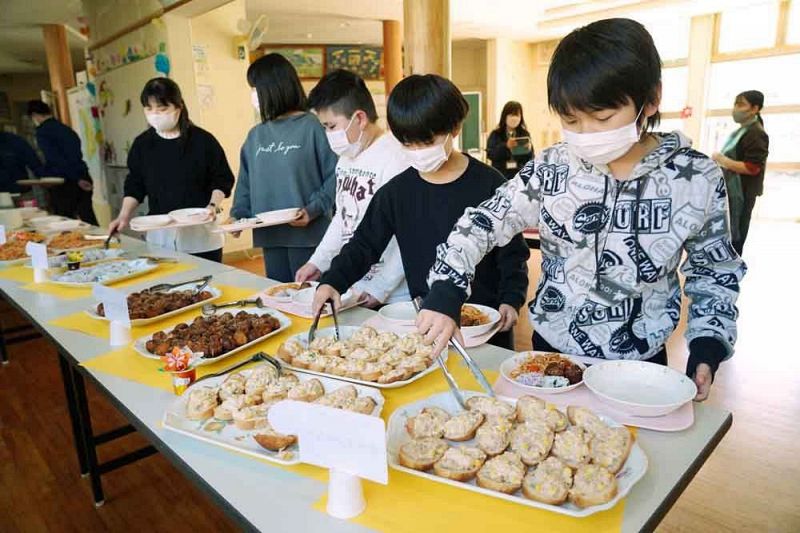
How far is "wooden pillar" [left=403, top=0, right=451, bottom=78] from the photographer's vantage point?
2832 millimetres

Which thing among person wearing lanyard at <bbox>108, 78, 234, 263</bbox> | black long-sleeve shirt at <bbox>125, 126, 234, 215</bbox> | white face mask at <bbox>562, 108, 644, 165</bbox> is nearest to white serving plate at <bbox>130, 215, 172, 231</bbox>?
person wearing lanyard at <bbox>108, 78, 234, 263</bbox>

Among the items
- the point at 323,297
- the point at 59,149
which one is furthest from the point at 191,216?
the point at 59,149

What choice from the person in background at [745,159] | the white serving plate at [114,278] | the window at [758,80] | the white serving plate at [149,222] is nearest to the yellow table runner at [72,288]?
the white serving plate at [114,278]

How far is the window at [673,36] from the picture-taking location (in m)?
8.46

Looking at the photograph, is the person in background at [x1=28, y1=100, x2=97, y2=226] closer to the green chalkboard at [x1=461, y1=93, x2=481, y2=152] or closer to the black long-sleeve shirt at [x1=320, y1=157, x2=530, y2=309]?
the black long-sleeve shirt at [x1=320, y1=157, x2=530, y2=309]

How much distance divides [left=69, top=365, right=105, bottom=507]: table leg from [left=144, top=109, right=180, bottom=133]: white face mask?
1198mm

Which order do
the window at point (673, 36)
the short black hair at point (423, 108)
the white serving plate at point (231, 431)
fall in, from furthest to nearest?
the window at point (673, 36) < the short black hair at point (423, 108) < the white serving plate at point (231, 431)

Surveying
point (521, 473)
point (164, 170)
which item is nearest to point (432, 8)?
point (164, 170)

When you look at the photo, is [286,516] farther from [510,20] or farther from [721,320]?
[510,20]

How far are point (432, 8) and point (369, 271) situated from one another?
1.72 meters

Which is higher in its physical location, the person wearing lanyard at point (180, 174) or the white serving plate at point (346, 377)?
the person wearing lanyard at point (180, 174)

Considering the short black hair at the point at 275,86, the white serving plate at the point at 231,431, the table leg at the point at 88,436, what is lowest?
the table leg at the point at 88,436

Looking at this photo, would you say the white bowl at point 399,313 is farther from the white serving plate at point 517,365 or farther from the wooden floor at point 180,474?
the wooden floor at point 180,474

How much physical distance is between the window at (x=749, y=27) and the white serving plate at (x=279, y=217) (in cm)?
818
